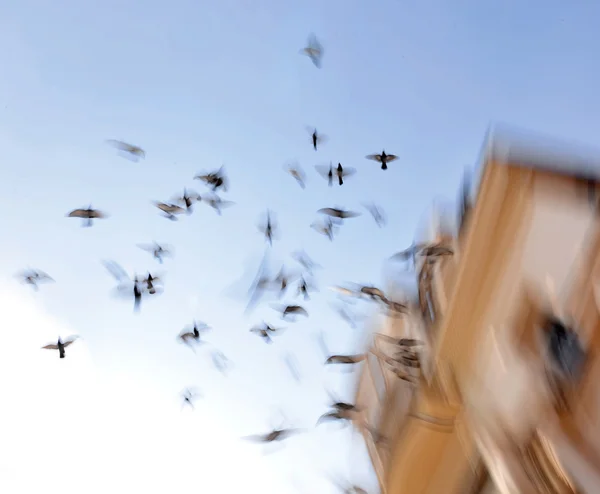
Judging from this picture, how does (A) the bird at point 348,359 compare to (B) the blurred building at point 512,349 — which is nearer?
(B) the blurred building at point 512,349

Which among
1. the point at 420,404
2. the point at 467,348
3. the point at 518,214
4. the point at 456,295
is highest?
the point at 518,214

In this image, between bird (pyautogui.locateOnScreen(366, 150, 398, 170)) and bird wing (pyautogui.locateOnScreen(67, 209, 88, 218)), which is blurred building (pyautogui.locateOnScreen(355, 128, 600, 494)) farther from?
bird wing (pyautogui.locateOnScreen(67, 209, 88, 218))

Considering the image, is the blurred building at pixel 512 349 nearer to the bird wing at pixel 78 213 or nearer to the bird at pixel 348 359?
the bird at pixel 348 359

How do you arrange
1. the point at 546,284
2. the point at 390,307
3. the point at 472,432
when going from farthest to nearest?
the point at 390,307 < the point at 472,432 < the point at 546,284

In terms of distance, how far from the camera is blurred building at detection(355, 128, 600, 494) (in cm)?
865

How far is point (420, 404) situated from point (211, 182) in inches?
225

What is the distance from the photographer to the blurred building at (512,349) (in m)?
8.65

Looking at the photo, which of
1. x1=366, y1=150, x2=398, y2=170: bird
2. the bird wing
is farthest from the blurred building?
the bird wing

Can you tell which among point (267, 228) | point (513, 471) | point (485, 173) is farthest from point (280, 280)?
point (513, 471)

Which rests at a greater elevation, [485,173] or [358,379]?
[485,173]

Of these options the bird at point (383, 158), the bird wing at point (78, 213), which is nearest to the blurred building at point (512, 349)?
the bird at point (383, 158)

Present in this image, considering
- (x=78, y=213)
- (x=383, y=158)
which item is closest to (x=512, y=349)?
(x=383, y=158)

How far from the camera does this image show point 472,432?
1073 cm

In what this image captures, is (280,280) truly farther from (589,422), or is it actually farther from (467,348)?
(589,422)
